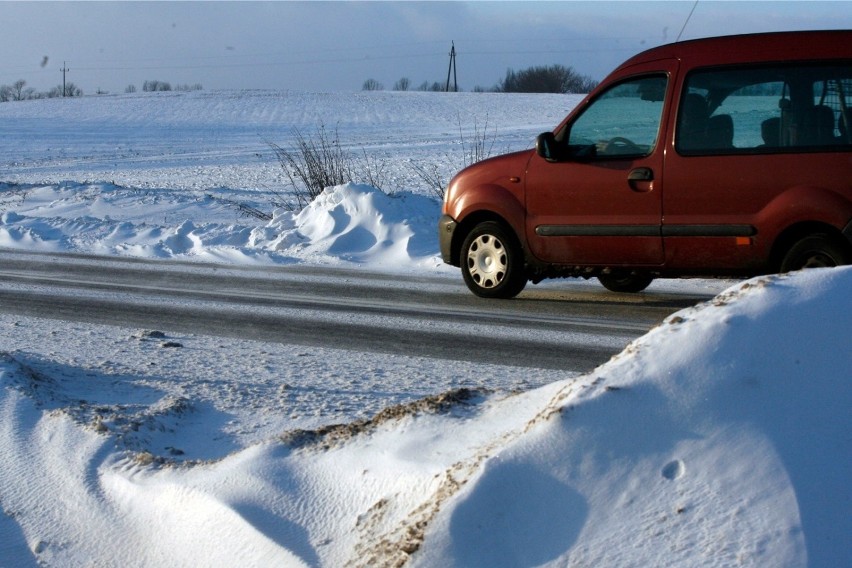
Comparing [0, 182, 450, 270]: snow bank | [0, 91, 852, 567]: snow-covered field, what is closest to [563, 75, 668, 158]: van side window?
[0, 91, 852, 567]: snow-covered field

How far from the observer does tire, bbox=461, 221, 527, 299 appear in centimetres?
923

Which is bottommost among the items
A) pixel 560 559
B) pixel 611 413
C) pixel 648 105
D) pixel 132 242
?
pixel 132 242

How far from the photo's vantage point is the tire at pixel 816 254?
7.41 m

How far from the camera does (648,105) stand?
8.25 meters

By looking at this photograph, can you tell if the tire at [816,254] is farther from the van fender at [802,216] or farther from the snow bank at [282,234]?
the snow bank at [282,234]

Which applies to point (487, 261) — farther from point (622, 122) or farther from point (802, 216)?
point (802, 216)

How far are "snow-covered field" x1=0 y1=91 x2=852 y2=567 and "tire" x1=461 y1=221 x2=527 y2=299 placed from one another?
2.50 m

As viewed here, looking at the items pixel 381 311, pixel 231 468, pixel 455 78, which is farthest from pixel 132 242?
pixel 455 78

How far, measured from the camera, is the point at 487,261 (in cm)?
945

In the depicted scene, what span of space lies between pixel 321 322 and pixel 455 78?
6549 cm

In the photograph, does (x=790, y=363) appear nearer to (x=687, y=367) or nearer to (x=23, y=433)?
(x=687, y=367)

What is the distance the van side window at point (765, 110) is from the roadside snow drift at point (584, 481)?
422cm

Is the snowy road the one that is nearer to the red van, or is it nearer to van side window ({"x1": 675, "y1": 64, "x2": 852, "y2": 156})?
the red van

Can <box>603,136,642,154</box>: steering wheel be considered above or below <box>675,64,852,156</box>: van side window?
below
